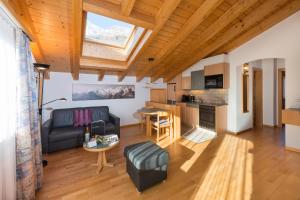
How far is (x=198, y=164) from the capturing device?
2568 millimetres

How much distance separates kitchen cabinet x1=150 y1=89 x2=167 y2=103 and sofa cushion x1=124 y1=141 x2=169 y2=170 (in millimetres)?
4001

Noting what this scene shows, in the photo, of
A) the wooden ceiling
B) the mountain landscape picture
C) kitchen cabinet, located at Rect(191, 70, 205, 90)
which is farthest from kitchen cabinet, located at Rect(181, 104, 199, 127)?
the mountain landscape picture

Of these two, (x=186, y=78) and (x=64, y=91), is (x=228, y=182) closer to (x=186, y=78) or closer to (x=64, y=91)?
(x=186, y=78)

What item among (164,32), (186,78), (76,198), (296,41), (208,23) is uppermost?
(208,23)

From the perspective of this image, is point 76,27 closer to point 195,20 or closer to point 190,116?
point 195,20

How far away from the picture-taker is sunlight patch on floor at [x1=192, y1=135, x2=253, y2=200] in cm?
183

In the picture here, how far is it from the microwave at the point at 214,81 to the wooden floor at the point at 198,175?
1947mm

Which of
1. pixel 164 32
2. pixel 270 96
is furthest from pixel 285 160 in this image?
pixel 164 32

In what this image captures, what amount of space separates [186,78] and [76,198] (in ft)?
17.3

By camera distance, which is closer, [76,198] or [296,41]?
[76,198]

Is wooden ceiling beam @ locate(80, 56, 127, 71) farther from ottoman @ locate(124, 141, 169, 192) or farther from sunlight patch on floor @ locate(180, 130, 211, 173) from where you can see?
sunlight patch on floor @ locate(180, 130, 211, 173)

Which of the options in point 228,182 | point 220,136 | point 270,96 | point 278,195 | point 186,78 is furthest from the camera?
point 186,78

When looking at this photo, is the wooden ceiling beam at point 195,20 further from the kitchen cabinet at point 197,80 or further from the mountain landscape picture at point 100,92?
the mountain landscape picture at point 100,92

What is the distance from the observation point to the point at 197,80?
5.13 metres
